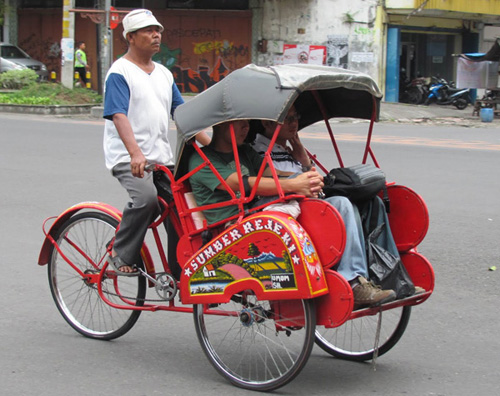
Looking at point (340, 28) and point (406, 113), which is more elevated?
point (340, 28)

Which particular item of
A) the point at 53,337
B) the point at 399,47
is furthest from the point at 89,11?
the point at 53,337

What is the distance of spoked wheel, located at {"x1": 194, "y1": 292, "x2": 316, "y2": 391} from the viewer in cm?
381

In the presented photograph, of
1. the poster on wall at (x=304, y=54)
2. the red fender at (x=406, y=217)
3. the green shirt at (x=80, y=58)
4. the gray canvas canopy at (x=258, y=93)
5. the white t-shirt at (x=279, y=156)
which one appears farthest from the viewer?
the green shirt at (x=80, y=58)

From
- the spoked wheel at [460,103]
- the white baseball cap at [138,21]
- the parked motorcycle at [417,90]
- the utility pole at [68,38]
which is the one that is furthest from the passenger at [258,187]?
the parked motorcycle at [417,90]

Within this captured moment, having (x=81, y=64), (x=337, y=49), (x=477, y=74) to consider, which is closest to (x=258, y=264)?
(x=477, y=74)

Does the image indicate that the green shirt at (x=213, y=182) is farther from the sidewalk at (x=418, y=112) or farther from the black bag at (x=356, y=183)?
the sidewalk at (x=418, y=112)

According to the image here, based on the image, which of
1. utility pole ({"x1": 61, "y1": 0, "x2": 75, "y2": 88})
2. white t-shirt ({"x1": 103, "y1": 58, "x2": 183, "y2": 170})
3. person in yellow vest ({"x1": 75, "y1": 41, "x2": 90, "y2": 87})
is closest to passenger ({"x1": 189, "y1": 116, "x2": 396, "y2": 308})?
white t-shirt ({"x1": 103, "y1": 58, "x2": 183, "y2": 170})

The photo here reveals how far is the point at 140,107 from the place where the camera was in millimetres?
4371

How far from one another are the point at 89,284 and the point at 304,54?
78.2 feet

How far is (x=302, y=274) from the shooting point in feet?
11.7

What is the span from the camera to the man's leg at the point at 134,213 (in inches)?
167

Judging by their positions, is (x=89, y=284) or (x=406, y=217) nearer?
(x=406, y=217)

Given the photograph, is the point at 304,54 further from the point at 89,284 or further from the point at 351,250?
the point at 351,250

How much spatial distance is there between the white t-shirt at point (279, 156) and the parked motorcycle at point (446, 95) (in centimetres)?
2282
